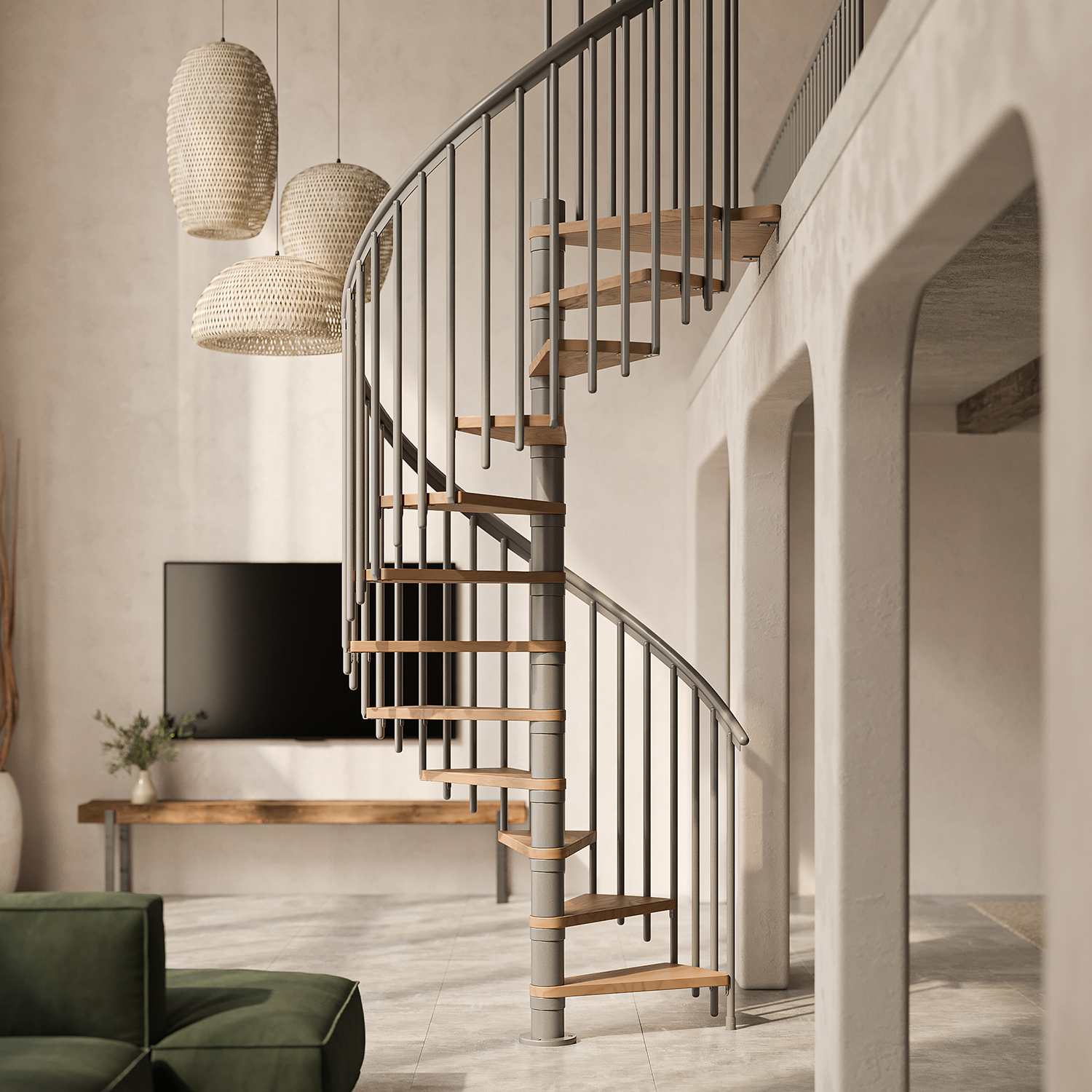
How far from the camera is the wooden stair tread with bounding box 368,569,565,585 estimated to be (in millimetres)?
4008

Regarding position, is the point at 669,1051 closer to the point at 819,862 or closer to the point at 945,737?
the point at 819,862

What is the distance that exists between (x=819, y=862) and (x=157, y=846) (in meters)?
4.71

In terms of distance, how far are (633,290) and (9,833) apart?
4549 mm

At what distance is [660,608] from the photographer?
6.82 meters

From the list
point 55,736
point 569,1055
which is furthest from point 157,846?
point 569,1055

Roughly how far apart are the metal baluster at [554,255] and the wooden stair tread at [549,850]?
151cm

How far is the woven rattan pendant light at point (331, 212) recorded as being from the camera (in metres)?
4.75

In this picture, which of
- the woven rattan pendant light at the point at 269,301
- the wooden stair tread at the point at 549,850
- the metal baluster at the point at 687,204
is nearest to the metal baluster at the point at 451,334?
the metal baluster at the point at 687,204

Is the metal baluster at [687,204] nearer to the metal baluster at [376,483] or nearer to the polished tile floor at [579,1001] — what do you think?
the metal baluster at [376,483]

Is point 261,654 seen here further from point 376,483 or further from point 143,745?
point 376,483

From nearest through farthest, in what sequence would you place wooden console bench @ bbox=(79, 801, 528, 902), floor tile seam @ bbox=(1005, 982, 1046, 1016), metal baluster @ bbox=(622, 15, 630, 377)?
metal baluster @ bbox=(622, 15, 630, 377) < floor tile seam @ bbox=(1005, 982, 1046, 1016) < wooden console bench @ bbox=(79, 801, 528, 902)

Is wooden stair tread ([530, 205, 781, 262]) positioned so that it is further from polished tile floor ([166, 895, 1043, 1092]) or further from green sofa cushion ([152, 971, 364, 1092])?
polished tile floor ([166, 895, 1043, 1092])

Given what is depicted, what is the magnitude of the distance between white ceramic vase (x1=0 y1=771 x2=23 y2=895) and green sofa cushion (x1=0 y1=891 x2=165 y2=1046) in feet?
11.5

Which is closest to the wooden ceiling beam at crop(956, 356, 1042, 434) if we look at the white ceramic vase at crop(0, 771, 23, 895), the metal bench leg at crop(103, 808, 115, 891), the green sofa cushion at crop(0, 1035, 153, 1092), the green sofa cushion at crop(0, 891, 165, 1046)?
the green sofa cushion at crop(0, 891, 165, 1046)
